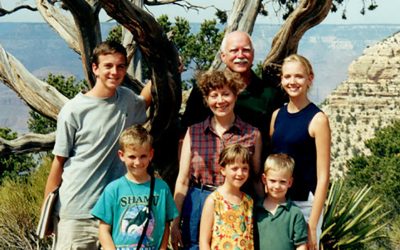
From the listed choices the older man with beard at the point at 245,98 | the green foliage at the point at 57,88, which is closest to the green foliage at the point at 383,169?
the green foliage at the point at 57,88

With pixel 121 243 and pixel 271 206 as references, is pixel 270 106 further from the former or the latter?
pixel 121 243

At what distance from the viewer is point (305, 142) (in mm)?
3701

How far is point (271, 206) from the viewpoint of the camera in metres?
3.71

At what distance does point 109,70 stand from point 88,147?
43 cm

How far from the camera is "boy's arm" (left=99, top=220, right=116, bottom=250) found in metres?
3.58

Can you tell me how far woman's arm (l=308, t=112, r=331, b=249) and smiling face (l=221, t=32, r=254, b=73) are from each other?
0.54 m

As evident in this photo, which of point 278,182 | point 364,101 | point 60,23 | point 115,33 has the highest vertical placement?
point 364,101

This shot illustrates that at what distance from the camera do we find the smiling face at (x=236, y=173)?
355 centimetres

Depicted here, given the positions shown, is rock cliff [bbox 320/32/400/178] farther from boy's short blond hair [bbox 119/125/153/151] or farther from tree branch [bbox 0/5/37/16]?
boy's short blond hair [bbox 119/125/153/151]

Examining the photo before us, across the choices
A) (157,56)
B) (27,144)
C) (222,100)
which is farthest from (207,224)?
(27,144)

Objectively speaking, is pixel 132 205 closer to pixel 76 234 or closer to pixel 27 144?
pixel 76 234

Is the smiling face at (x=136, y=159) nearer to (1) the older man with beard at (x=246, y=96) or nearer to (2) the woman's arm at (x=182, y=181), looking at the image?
(2) the woman's arm at (x=182, y=181)

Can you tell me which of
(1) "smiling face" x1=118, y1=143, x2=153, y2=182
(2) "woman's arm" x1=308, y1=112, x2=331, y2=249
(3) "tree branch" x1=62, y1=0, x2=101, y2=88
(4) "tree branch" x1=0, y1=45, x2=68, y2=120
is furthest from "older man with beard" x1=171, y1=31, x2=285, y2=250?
(4) "tree branch" x1=0, y1=45, x2=68, y2=120

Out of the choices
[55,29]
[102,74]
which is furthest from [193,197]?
[55,29]
